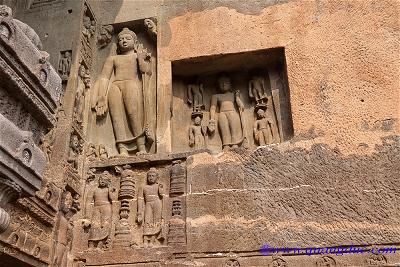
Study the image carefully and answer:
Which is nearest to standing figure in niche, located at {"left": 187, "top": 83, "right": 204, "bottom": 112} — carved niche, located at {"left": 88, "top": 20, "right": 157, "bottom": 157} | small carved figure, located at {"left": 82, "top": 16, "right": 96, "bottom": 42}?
carved niche, located at {"left": 88, "top": 20, "right": 157, "bottom": 157}

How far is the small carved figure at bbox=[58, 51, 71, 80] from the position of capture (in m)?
5.54

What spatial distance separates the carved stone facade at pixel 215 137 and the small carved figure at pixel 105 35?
0.02 metres

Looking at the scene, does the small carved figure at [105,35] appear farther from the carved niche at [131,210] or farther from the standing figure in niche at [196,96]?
the carved niche at [131,210]

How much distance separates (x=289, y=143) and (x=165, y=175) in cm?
145

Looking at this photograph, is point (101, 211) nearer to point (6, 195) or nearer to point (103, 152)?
point (103, 152)

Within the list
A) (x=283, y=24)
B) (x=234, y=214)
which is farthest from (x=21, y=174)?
(x=283, y=24)

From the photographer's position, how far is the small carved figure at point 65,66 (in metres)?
5.54

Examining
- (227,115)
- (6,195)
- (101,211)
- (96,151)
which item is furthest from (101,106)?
(6,195)

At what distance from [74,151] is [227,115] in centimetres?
190

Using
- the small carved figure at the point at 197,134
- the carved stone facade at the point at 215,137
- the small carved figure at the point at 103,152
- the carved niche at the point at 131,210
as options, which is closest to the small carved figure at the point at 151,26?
the carved stone facade at the point at 215,137

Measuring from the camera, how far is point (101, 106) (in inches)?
229

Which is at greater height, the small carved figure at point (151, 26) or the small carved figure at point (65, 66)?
the small carved figure at point (151, 26)

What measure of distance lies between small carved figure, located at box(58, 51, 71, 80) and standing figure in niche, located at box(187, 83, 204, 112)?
1.56 m

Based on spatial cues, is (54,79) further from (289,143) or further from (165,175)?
(289,143)
